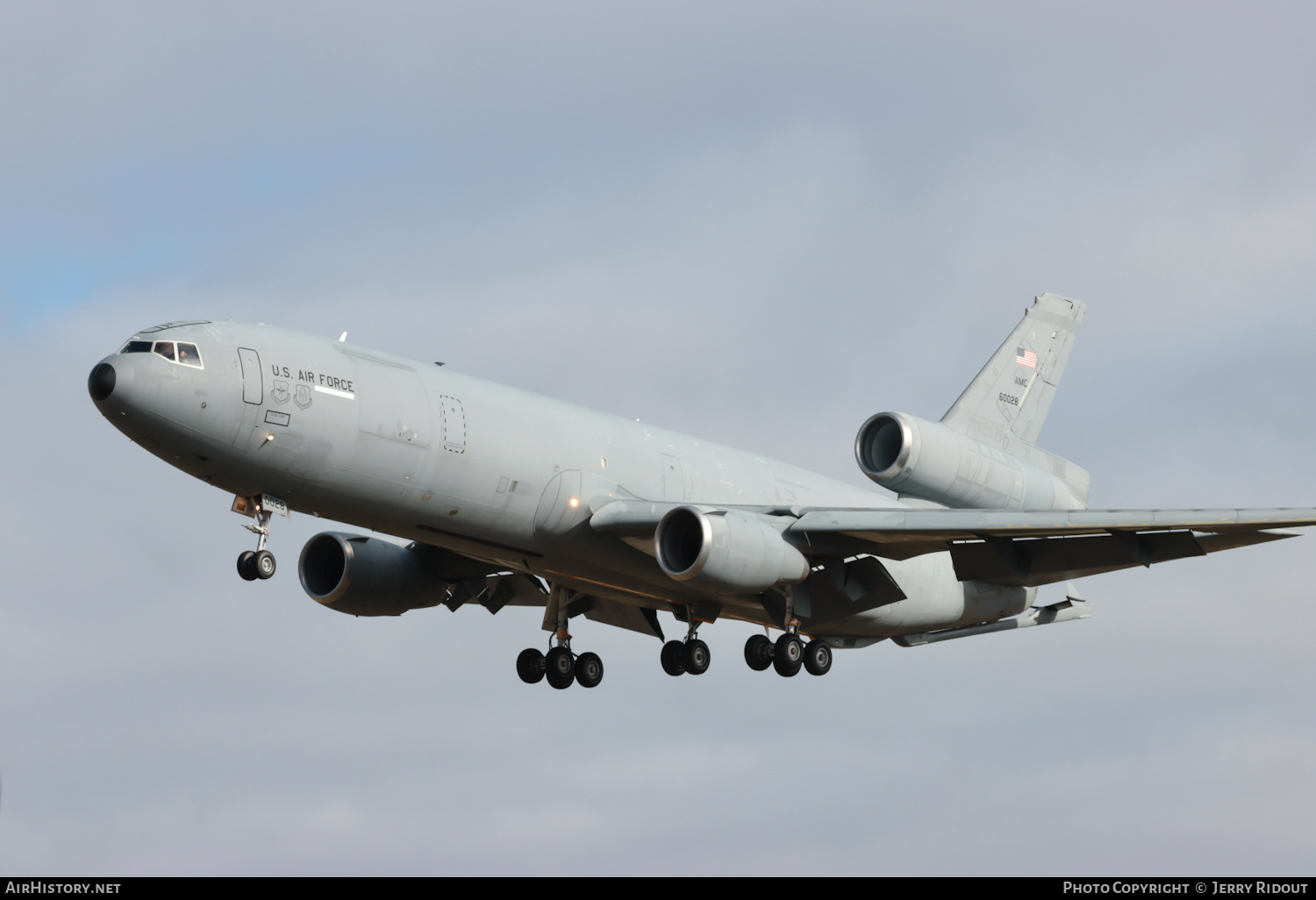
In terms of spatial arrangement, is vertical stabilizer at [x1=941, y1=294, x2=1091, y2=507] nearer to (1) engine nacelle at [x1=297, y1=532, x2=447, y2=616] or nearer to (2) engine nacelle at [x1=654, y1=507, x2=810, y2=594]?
(2) engine nacelle at [x1=654, y1=507, x2=810, y2=594]

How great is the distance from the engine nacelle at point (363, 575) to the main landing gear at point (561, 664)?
2.61 meters

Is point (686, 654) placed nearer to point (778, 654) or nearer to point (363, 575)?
point (778, 654)

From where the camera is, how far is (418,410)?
27.1 m

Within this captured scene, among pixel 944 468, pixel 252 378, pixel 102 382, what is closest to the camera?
pixel 102 382

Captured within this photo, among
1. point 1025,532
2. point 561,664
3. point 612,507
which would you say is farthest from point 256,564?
point 1025,532

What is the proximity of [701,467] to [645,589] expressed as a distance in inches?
110

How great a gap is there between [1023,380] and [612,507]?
1496 centimetres

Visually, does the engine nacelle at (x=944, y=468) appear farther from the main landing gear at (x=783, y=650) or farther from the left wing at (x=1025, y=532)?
the main landing gear at (x=783, y=650)

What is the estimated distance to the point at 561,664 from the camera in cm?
3406

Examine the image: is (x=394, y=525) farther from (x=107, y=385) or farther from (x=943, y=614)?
(x=943, y=614)

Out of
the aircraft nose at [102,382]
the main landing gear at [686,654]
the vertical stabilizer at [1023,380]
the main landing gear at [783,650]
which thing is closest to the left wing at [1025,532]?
the main landing gear at [783,650]
